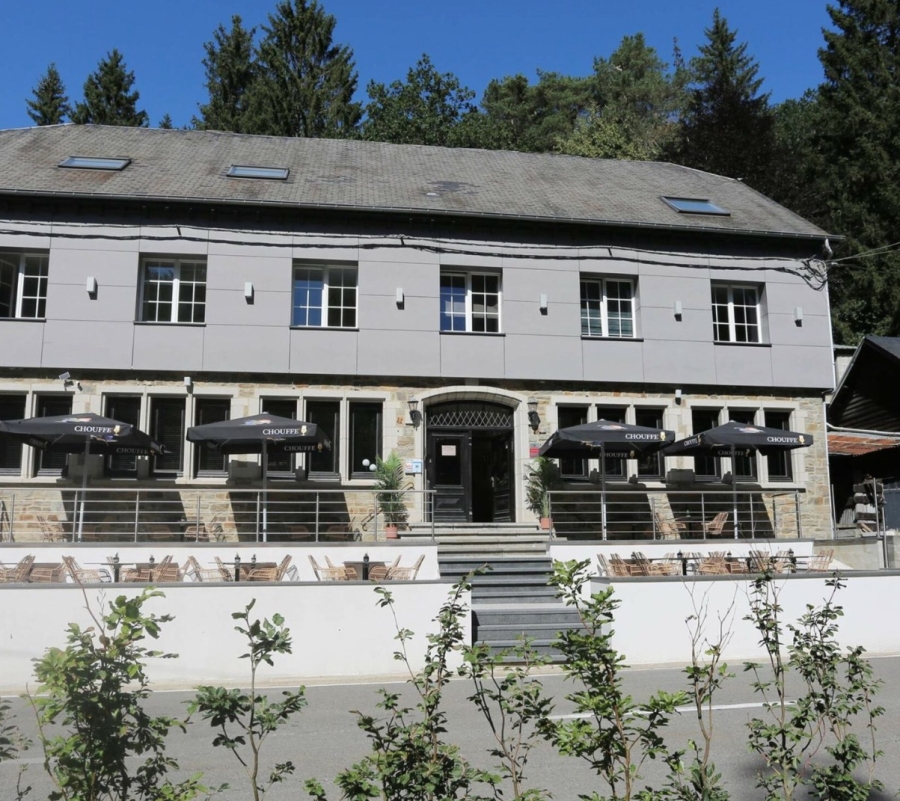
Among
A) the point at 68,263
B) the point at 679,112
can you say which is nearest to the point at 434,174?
the point at 68,263

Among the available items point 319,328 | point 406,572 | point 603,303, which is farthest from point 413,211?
point 406,572

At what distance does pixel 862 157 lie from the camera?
3147 centimetres

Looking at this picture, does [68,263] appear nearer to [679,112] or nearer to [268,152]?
[268,152]

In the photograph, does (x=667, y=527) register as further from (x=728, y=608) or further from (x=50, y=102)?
(x=50, y=102)

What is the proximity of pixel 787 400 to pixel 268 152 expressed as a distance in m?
13.0

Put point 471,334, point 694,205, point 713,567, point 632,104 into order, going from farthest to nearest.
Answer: point 632,104
point 694,205
point 471,334
point 713,567

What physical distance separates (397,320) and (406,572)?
18.3ft

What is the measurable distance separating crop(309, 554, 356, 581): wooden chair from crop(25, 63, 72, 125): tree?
29.9 metres

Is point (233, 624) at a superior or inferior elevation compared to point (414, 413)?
inferior

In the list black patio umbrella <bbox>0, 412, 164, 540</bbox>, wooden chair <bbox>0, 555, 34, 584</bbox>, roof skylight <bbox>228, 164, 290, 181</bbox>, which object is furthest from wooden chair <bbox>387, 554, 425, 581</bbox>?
roof skylight <bbox>228, 164, 290, 181</bbox>

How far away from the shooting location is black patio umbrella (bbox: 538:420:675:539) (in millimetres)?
15234

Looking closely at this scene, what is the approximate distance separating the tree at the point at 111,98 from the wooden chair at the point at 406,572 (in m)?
28.7

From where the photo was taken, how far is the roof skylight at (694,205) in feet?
64.6

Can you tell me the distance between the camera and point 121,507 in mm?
15953
